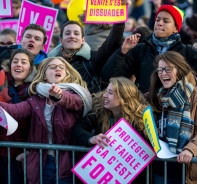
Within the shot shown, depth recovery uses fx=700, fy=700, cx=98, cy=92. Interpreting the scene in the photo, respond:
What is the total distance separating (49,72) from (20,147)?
0.78 metres

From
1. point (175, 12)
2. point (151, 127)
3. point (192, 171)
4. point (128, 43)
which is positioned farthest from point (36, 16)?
point (192, 171)

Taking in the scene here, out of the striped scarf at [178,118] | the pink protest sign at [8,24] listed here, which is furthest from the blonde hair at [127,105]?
the pink protest sign at [8,24]

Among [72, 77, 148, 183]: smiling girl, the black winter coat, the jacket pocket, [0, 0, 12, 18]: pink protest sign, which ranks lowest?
the jacket pocket

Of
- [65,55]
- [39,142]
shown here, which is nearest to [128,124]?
[39,142]

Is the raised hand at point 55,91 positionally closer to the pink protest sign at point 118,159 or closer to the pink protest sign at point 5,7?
the pink protest sign at point 118,159

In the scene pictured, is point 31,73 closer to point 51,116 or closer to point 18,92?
point 18,92

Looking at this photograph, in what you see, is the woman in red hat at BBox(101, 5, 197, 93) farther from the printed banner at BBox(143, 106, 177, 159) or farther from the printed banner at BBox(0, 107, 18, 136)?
the printed banner at BBox(0, 107, 18, 136)

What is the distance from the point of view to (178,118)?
604cm

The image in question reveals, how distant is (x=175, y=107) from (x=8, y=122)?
1.51 metres

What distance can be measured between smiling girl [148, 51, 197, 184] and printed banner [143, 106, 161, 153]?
0.62 ft

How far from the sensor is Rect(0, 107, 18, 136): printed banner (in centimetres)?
634

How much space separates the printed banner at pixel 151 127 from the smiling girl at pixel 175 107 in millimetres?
189

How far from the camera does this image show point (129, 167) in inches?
244

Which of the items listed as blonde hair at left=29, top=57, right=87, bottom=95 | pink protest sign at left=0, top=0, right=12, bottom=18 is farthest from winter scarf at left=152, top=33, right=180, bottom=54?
pink protest sign at left=0, top=0, right=12, bottom=18
